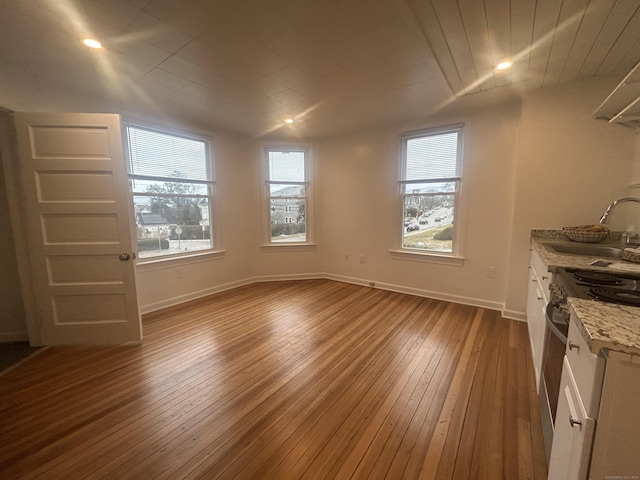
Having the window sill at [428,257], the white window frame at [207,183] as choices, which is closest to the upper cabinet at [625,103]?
the window sill at [428,257]

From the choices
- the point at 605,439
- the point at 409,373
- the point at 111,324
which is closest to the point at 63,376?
the point at 111,324

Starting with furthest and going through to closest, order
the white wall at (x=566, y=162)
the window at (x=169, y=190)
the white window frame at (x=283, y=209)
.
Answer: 1. the white window frame at (x=283, y=209)
2. the window at (x=169, y=190)
3. the white wall at (x=566, y=162)

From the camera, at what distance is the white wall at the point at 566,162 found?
7.93 ft

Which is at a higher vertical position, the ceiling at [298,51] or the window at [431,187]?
the ceiling at [298,51]

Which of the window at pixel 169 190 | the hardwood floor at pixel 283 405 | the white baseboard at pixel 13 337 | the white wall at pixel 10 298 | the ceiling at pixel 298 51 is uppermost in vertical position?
the ceiling at pixel 298 51

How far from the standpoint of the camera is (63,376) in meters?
2.06

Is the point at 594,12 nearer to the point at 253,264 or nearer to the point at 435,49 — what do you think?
the point at 435,49

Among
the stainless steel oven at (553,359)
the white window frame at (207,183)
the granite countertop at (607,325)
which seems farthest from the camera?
the white window frame at (207,183)

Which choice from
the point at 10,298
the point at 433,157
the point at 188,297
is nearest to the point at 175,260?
the point at 188,297

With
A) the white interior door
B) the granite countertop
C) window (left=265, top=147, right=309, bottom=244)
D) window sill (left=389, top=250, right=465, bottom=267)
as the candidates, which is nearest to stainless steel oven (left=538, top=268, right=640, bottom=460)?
the granite countertop

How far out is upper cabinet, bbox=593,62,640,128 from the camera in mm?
1560

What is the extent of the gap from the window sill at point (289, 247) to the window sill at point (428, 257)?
1.49 m

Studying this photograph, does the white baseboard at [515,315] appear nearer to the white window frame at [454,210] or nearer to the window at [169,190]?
the white window frame at [454,210]

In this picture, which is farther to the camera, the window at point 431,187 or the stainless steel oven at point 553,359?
the window at point 431,187
